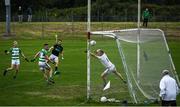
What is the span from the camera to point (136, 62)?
2952 centimetres

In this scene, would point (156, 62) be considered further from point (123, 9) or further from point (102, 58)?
point (123, 9)

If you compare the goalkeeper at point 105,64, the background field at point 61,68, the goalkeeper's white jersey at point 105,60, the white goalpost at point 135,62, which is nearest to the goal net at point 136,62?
the white goalpost at point 135,62

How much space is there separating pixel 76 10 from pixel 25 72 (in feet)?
187

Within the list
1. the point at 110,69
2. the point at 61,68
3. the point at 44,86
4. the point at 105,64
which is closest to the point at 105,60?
the point at 105,64

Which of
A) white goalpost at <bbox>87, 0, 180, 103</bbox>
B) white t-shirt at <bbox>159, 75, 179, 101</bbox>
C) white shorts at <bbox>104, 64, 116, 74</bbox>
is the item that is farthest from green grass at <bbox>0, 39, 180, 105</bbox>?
white t-shirt at <bbox>159, 75, 179, 101</bbox>

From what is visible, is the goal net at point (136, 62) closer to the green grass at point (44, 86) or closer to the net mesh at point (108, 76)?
the net mesh at point (108, 76)

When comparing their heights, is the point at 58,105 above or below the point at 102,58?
below

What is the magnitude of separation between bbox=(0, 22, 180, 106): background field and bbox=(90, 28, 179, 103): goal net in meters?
0.80

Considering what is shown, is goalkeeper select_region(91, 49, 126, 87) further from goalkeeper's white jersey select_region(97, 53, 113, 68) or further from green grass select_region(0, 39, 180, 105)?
green grass select_region(0, 39, 180, 105)

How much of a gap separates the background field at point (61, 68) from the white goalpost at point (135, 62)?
2.59ft

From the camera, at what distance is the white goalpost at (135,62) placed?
89.4ft

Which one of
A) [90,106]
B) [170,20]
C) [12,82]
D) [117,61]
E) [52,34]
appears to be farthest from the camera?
[170,20]

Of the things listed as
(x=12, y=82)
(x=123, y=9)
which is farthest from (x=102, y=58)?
(x=123, y=9)

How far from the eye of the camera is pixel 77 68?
41375 mm
